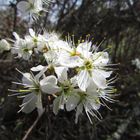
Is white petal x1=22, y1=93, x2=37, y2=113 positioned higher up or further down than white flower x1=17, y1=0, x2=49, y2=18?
further down

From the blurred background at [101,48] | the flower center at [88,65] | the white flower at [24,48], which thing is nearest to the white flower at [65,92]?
the flower center at [88,65]

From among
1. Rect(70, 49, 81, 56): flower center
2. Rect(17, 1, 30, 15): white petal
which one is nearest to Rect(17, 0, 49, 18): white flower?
Rect(17, 1, 30, 15): white petal

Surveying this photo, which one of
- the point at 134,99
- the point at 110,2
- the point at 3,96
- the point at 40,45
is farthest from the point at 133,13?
the point at 40,45

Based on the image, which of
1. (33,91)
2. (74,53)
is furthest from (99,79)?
(33,91)

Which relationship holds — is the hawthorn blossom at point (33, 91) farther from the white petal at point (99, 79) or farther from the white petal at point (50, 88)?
the white petal at point (99, 79)

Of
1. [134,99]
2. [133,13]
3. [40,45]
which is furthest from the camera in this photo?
[134,99]

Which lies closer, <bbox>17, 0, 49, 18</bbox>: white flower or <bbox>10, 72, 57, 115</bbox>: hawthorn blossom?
<bbox>10, 72, 57, 115</bbox>: hawthorn blossom

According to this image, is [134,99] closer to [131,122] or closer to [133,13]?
[131,122]

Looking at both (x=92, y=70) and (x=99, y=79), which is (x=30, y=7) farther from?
(x=99, y=79)

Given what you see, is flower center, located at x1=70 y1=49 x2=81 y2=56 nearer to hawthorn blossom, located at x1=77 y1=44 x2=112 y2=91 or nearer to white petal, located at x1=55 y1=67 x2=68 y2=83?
hawthorn blossom, located at x1=77 y1=44 x2=112 y2=91
